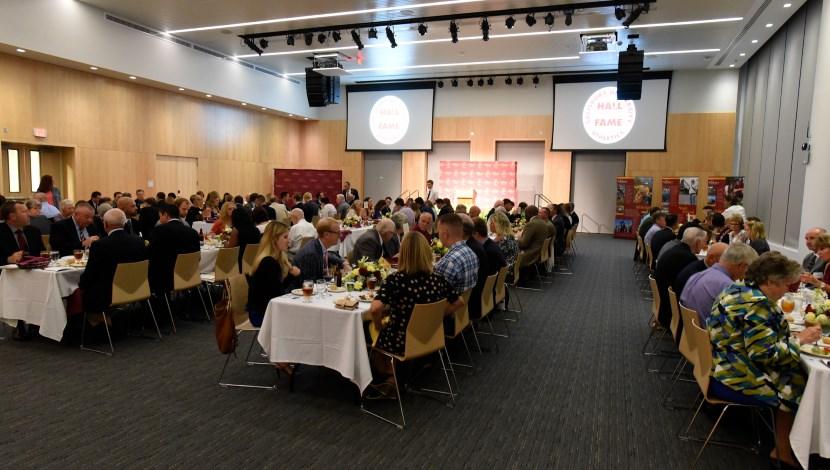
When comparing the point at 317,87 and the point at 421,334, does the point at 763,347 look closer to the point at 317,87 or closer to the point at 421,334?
the point at 421,334

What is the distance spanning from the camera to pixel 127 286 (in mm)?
5254

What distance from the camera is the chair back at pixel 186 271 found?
6.02m

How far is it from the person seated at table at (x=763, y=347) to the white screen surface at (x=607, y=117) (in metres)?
14.7

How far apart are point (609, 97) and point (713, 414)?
14.6 metres

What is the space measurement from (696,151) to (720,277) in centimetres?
1448

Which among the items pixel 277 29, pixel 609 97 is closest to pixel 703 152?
pixel 609 97

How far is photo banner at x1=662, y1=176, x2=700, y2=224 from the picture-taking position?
15.9 meters

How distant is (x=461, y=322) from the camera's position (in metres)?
4.70

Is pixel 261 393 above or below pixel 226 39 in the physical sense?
below

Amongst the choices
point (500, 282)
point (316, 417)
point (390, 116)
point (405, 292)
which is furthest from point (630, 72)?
point (316, 417)

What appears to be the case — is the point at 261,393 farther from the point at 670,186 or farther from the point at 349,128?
the point at 349,128

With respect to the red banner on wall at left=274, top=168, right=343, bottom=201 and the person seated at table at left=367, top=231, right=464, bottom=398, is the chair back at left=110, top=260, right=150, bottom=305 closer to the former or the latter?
the person seated at table at left=367, top=231, right=464, bottom=398

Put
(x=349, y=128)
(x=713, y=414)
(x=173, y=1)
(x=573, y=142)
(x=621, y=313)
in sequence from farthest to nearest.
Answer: (x=349, y=128) < (x=573, y=142) < (x=173, y=1) < (x=621, y=313) < (x=713, y=414)

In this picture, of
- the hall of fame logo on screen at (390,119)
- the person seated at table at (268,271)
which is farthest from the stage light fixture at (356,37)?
the person seated at table at (268,271)
